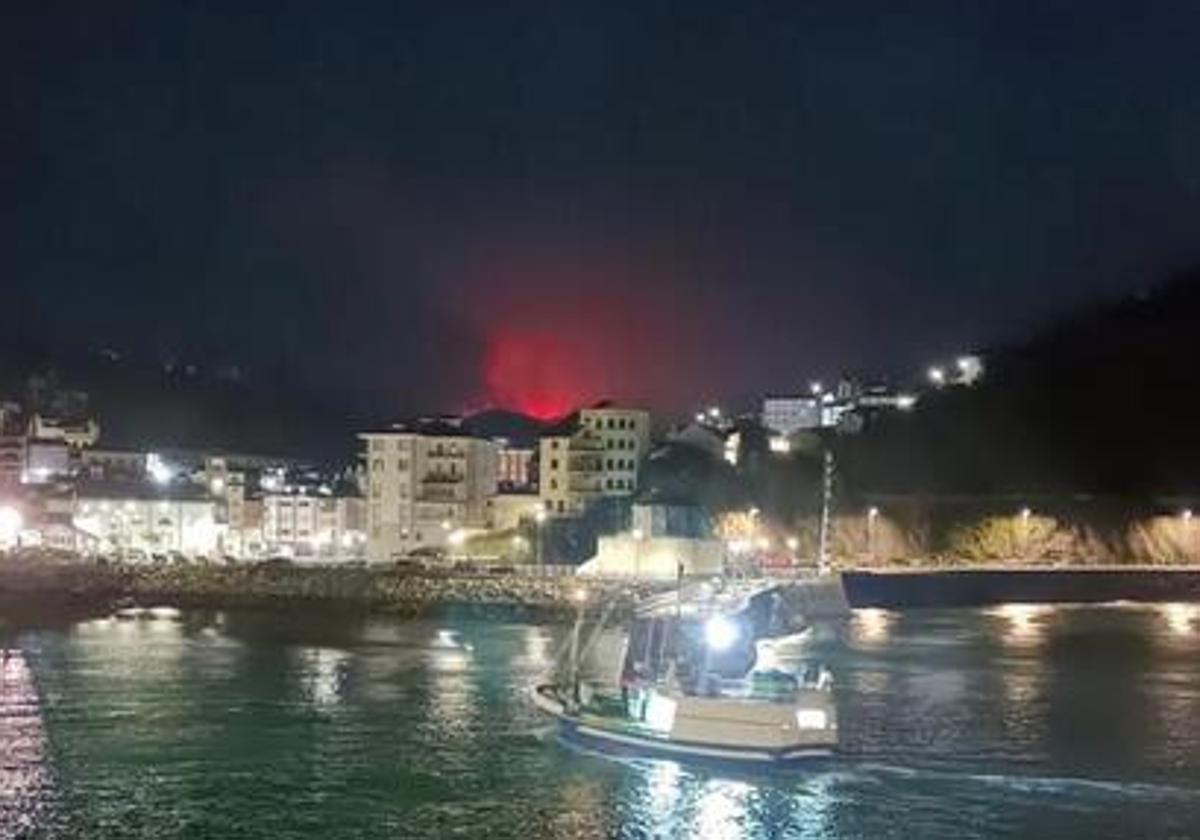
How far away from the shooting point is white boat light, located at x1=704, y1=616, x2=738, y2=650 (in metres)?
29.2

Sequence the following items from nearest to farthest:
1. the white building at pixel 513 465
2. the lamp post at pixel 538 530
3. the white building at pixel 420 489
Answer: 1. the lamp post at pixel 538 530
2. the white building at pixel 420 489
3. the white building at pixel 513 465

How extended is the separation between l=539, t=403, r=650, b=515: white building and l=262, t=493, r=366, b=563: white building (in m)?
12.9

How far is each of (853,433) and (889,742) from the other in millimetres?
78379

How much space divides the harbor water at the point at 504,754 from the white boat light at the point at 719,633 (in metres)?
2.93

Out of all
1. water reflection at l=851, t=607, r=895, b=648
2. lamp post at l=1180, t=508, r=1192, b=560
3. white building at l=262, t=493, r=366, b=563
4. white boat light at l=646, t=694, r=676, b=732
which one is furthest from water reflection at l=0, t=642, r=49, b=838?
lamp post at l=1180, t=508, r=1192, b=560

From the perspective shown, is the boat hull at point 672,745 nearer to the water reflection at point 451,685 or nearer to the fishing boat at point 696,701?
the fishing boat at point 696,701

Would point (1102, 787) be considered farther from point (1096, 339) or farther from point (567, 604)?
point (1096, 339)

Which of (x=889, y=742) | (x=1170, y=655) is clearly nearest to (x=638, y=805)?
(x=889, y=742)

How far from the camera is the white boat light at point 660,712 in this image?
27.2 m

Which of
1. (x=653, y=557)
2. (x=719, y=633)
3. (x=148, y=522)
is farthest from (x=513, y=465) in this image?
(x=719, y=633)

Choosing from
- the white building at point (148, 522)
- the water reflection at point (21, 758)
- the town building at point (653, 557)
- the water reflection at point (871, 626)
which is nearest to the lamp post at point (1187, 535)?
the water reflection at point (871, 626)

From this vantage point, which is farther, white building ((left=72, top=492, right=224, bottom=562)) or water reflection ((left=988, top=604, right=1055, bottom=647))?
white building ((left=72, top=492, right=224, bottom=562))

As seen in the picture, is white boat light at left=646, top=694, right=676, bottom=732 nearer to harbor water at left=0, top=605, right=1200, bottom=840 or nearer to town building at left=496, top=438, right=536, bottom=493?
harbor water at left=0, top=605, right=1200, bottom=840

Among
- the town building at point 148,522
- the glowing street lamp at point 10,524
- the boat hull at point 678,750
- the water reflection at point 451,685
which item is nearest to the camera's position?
the boat hull at point 678,750
